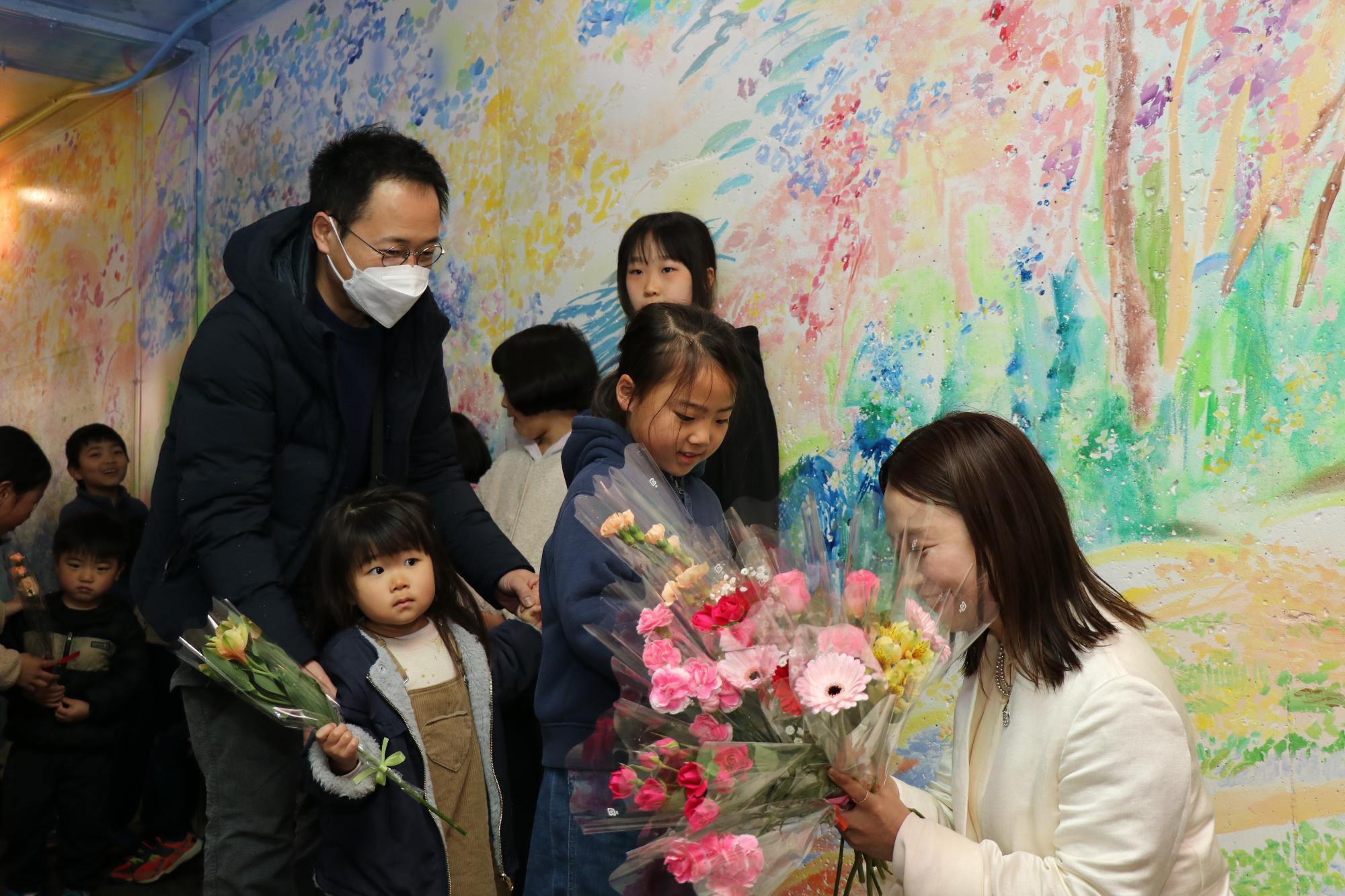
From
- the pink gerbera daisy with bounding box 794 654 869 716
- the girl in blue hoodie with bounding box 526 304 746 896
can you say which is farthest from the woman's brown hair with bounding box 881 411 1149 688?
the girl in blue hoodie with bounding box 526 304 746 896

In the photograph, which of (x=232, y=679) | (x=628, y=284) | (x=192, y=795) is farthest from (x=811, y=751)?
(x=192, y=795)

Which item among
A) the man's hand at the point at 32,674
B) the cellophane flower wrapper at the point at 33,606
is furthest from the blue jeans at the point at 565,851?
the man's hand at the point at 32,674

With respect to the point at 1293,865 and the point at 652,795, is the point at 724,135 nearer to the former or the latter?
the point at 1293,865

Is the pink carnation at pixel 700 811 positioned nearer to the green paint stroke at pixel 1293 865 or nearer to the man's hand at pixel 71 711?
the green paint stroke at pixel 1293 865

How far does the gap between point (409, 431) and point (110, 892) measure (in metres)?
2.44

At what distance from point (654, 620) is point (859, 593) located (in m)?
0.23

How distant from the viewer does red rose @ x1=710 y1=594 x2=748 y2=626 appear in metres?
1.31

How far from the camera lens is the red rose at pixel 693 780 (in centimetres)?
124

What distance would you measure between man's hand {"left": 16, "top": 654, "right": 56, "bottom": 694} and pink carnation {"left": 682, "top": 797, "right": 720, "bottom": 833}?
3245 millimetres

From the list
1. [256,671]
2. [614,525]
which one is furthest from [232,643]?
[614,525]

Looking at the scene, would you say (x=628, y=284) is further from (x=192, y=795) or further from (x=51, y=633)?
(x=192, y=795)

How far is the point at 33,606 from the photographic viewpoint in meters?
3.79

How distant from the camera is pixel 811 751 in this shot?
4.25 feet

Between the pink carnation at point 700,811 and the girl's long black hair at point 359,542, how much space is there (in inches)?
49.0
